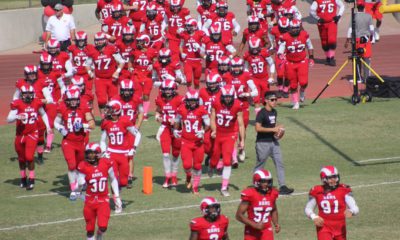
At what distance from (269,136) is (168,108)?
2.25m

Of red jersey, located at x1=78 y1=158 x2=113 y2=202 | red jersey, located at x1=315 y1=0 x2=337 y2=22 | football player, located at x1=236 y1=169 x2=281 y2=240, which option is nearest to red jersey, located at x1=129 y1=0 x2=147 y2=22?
red jersey, located at x1=315 y1=0 x2=337 y2=22

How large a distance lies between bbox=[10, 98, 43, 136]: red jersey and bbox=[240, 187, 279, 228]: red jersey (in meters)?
7.20

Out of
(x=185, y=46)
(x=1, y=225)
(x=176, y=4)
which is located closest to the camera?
(x=1, y=225)

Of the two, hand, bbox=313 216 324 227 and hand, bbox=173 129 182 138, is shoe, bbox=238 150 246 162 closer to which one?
hand, bbox=173 129 182 138

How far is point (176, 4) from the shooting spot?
108 feet

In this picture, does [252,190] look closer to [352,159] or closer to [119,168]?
[119,168]

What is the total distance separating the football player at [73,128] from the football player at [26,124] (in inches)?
39.1

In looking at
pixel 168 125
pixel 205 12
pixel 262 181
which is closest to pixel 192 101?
pixel 168 125

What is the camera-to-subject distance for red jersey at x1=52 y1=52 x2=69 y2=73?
26.1 metres

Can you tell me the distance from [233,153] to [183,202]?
2589 mm

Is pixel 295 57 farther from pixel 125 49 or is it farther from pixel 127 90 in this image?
pixel 127 90

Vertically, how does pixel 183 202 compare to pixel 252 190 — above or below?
below

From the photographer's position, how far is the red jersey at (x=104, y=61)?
2750 centimetres

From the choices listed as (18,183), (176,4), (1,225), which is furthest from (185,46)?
(1,225)
